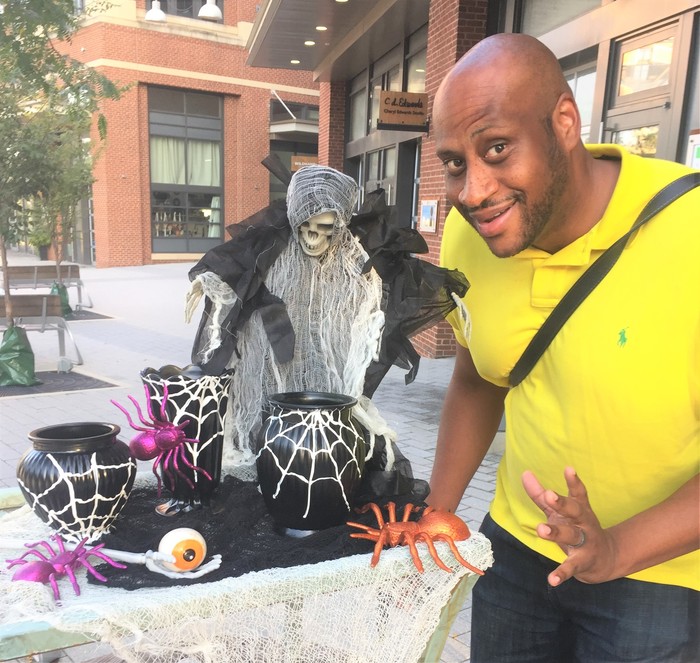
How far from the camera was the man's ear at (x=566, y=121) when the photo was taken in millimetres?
1043

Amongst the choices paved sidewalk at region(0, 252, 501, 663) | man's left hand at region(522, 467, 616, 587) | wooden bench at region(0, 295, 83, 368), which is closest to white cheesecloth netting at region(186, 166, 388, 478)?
man's left hand at region(522, 467, 616, 587)

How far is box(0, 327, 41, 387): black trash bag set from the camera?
5.56 meters

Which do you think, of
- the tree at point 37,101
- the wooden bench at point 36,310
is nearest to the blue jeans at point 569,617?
the tree at point 37,101

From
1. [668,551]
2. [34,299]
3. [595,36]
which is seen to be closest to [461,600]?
[668,551]

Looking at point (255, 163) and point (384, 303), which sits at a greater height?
point (255, 163)

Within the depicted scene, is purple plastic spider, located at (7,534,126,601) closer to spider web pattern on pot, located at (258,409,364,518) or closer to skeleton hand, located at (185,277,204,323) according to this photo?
spider web pattern on pot, located at (258,409,364,518)

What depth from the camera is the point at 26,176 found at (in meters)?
5.91

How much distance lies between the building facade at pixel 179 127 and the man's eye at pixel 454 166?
16603 millimetres

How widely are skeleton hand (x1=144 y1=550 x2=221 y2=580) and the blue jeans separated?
647mm

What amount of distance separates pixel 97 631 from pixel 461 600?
2.48 feet

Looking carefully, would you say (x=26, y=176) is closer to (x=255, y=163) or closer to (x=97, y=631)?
(x=97, y=631)

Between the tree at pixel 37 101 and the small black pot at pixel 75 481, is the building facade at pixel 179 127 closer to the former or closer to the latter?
the tree at pixel 37 101

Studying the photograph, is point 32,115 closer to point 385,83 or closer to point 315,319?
point 385,83

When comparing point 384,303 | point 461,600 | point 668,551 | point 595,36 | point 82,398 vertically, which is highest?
point 595,36
